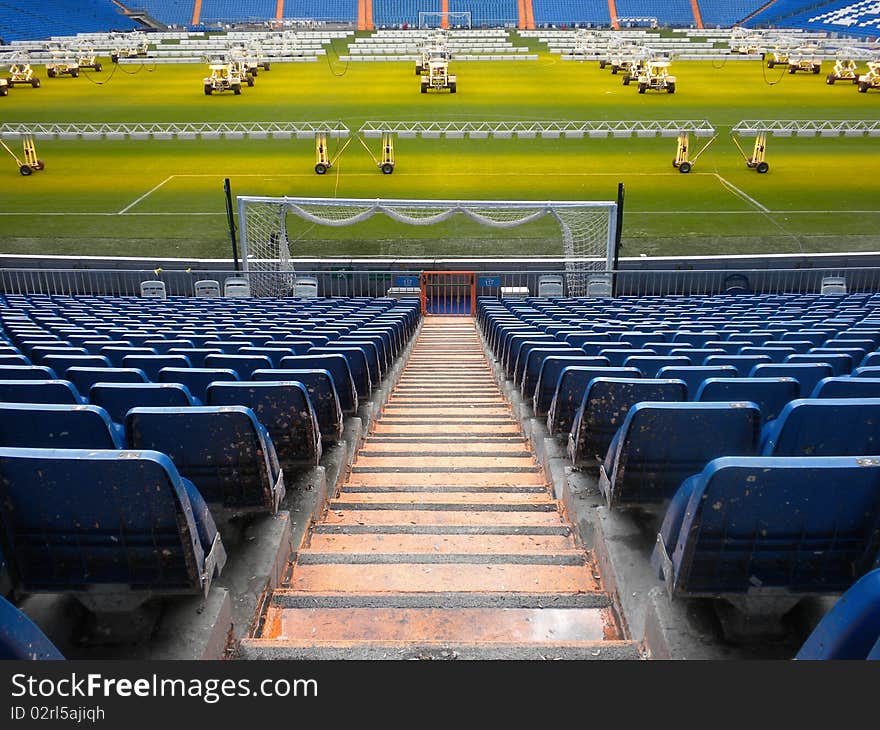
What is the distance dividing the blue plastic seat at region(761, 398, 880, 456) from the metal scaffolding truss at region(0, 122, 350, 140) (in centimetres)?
3836

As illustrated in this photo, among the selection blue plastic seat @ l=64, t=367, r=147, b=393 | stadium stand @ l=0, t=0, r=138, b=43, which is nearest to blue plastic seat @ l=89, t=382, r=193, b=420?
blue plastic seat @ l=64, t=367, r=147, b=393

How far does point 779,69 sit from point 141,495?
70559 millimetres

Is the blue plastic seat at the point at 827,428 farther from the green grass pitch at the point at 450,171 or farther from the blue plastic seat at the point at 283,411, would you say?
the green grass pitch at the point at 450,171

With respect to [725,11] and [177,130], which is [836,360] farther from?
Result: [725,11]

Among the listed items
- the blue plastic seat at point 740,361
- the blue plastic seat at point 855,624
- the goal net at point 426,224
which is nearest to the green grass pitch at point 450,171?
the goal net at point 426,224

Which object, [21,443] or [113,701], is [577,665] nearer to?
[113,701]

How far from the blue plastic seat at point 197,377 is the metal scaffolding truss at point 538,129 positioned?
35.0 metres

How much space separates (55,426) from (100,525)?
0.93 metres

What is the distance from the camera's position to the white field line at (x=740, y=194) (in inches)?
1172

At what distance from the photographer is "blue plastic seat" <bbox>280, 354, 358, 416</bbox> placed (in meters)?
6.69

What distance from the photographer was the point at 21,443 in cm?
402

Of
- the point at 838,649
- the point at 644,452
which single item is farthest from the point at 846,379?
the point at 838,649

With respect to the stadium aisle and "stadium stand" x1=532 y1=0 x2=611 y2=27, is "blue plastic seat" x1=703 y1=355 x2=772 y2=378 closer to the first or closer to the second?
the stadium aisle

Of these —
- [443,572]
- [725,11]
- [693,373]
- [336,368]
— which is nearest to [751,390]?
[693,373]
